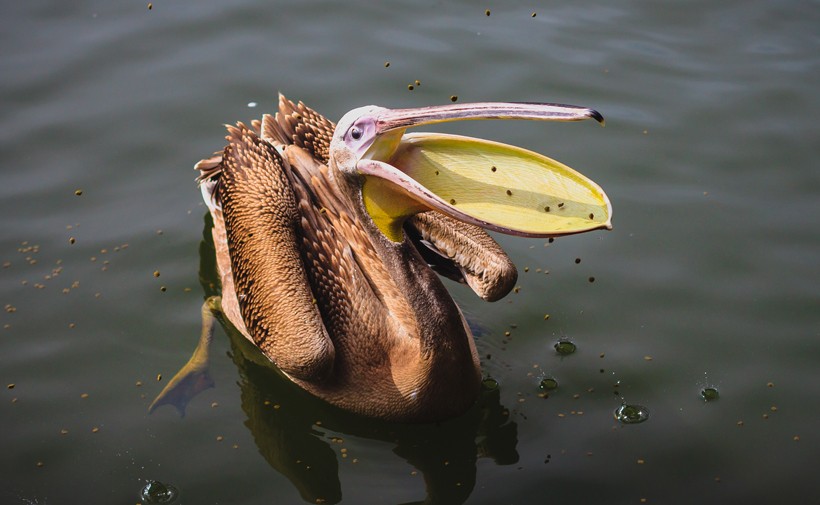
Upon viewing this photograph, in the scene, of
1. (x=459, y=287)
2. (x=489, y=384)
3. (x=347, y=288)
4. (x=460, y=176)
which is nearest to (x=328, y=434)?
(x=347, y=288)

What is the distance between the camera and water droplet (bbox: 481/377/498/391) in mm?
5250

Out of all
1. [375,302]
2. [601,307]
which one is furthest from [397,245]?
[601,307]

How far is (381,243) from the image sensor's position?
4770mm

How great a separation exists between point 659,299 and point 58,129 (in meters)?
4.08

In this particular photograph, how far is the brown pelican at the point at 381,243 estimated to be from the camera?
14.5 ft

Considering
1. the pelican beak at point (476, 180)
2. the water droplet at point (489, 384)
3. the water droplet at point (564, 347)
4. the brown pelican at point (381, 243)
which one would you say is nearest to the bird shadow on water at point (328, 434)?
the water droplet at point (489, 384)

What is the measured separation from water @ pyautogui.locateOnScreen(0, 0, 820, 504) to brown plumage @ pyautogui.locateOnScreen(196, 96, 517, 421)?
0.97 feet

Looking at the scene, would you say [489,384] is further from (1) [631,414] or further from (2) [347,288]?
(2) [347,288]

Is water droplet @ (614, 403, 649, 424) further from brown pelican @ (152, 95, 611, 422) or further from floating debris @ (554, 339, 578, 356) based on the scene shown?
brown pelican @ (152, 95, 611, 422)

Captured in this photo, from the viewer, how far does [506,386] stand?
525 cm

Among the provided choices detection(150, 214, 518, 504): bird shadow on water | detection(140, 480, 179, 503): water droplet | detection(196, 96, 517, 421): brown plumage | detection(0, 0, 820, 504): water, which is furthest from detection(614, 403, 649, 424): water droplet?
detection(140, 480, 179, 503): water droplet

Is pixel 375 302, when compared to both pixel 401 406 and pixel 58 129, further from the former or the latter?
pixel 58 129

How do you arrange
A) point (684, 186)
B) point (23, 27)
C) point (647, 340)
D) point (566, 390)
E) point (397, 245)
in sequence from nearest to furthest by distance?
point (397, 245) → point (566, 390) → point (647, 340) → point (684, 186) → point (23, 27)

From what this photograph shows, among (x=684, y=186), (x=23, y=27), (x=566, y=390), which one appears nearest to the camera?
(x=566, y=390)
